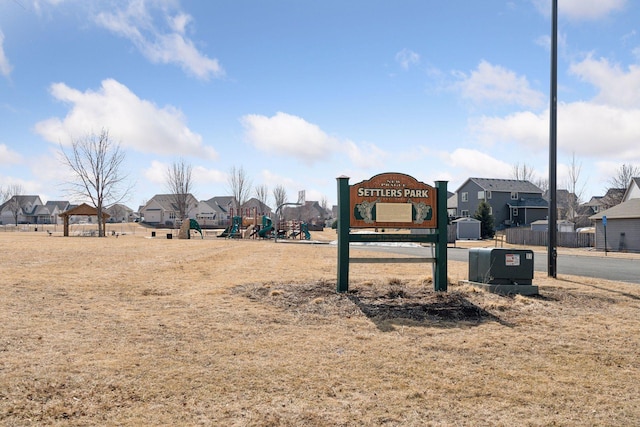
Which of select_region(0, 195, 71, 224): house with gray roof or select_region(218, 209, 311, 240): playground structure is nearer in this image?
select_region(218, 209, 311, 240): playground structure

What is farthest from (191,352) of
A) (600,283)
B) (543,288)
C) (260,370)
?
(600,283)

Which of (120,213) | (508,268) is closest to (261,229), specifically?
(508,268)

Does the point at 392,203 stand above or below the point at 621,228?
above

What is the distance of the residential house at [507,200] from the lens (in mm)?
67375

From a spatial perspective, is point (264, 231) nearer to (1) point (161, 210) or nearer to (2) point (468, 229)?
(2) point (468, 229)

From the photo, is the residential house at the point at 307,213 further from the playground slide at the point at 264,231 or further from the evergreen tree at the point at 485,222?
the playground slide at the point at 264,231

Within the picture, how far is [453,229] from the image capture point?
167 ft

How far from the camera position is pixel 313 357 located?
5750 millimetres

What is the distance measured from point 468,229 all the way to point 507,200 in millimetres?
17763

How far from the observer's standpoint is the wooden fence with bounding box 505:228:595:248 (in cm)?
3941

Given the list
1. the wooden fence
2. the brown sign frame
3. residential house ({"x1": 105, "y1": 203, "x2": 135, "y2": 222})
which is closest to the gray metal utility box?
the brown sign frame

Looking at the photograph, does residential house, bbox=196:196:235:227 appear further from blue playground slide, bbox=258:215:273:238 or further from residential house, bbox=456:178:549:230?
blue playground slide, bbox=258:215:273:238

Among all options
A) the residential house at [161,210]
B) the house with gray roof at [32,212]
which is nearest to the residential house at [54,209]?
the house with gray roof at [32,212]

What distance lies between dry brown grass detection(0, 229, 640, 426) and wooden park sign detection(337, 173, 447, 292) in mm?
704
